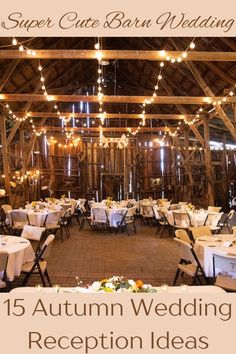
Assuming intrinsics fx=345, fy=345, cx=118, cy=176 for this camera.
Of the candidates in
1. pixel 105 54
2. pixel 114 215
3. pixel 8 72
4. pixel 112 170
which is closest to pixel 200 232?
pixel 105 54

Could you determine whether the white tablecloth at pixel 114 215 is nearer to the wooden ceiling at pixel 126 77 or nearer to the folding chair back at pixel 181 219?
the folding chair back at pixel 181 219

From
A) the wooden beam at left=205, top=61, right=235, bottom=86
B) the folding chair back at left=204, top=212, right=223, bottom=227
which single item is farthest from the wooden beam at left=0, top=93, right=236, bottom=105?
the folding chair back at left=204, top=212, right=223, bottom=227

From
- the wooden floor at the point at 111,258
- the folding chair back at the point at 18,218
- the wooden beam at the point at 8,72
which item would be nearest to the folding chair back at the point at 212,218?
the wooden floor at the point at 111,258

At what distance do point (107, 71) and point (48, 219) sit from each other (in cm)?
986

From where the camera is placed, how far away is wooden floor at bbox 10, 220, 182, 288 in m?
5.70

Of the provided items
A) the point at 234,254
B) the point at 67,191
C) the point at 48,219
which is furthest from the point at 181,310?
the point at 67,191

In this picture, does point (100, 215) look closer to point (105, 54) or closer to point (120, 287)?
point (105, 54)

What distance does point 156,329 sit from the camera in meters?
2.32

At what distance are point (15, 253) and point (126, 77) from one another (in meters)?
13.9

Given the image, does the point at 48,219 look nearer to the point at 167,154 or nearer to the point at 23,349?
the point at 23,349

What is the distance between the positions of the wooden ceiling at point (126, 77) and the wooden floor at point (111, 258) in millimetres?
3796

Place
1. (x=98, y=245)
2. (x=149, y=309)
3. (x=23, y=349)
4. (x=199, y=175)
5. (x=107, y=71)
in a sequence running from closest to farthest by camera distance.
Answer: (x=23, y=349) → (x=149, y=309) → (x=98, y=245) → (x=199, y=175) → (x=107, y=71)

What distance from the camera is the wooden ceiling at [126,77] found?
278 inches

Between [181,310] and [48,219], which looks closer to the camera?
[181,310]
